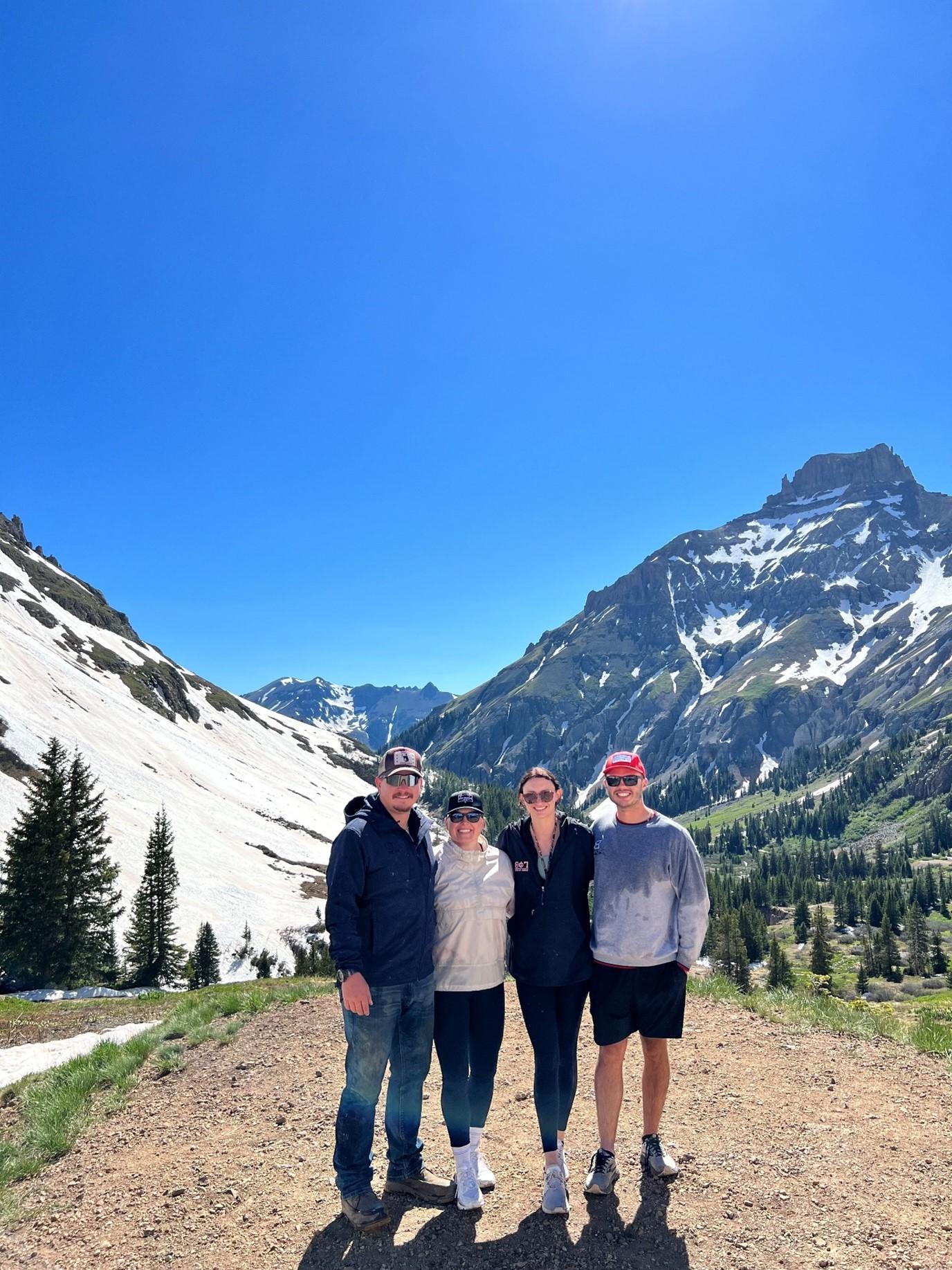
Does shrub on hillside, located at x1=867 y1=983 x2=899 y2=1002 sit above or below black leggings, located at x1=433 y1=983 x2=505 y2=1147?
below

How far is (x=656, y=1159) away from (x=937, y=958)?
147 m

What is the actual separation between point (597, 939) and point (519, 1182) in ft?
9.30

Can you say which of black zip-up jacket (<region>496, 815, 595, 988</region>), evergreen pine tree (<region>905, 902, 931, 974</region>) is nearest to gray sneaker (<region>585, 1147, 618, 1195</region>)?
black zip-up jacket (<region>496, 815, 595, 988</region>)

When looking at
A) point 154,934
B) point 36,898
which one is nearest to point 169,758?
point 154,934

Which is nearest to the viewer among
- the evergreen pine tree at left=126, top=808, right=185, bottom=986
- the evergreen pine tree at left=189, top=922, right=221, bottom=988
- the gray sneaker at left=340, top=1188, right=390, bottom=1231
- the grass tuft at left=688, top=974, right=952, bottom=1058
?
the gray sneaker at left=340, top=1188, right=390, bottom=1231

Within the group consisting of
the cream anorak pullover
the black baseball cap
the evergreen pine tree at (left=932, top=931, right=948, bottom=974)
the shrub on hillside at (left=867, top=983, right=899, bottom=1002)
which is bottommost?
the evergreen pine tree at (left=932, top=931, right=948, bottom=974)

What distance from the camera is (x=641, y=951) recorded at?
6.95 meters

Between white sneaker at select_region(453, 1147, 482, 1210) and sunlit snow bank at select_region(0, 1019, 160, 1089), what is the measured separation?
940 centimetres

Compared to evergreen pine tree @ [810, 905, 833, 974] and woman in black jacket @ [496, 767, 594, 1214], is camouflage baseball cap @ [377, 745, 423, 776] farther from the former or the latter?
evergreen pine tree @ [810, 905, 833, 974]

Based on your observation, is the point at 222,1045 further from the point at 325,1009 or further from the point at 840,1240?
the point at 840,1240

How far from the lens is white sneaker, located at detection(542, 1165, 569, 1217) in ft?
20.9

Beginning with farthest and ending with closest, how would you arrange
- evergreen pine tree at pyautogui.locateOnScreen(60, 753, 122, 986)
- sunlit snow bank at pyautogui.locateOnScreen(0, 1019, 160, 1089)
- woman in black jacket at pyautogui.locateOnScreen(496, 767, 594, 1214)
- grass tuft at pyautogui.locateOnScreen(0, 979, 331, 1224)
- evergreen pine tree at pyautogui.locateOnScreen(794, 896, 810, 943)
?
evergreen pine tree at pyautogui.locateOnScreen(794, 896, 810, 943) < evergreen pine tree at pyautogui.locateOnScreen(60, 753, 122, 986) < sunlit snow bank at pyautogui.locateOnScreen(0, 1019, 160, 1089) < grass tuft at pyautogui.locateOnScreen(0, 979, 331, 1224) < woman in black jacket at pyautogui.locateOnScreen(496, 767, 594, 1214)

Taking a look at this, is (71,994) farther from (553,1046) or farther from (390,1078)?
(553,1046)

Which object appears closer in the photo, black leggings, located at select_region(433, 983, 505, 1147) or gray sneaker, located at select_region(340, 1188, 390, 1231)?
gray sneaker, located at select_region(340, 1188, 390, 1231)
